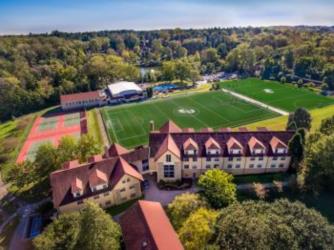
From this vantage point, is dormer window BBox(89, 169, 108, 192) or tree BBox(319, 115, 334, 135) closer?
dormer window BBox(89, 169, 108, 192)

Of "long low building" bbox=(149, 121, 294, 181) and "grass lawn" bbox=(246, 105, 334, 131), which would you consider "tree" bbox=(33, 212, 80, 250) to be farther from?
"grass lawn" bbox=(246, 105, 334, 131)

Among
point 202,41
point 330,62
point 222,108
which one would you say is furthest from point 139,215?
point 202,41

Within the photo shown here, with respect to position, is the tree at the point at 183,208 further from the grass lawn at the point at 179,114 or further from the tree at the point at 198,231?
the grass lawn at the point at 179,114

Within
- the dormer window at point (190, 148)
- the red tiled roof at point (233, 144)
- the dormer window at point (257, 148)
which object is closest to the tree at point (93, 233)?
the dormer window at point (190, 148)

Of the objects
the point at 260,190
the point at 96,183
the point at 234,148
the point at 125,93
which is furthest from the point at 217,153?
the point at 125,93

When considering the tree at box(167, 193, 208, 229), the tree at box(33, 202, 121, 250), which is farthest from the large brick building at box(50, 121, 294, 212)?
the tree at box(33, 202, 121, 250)

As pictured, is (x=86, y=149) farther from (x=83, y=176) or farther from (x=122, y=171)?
(x=122, y=171)
